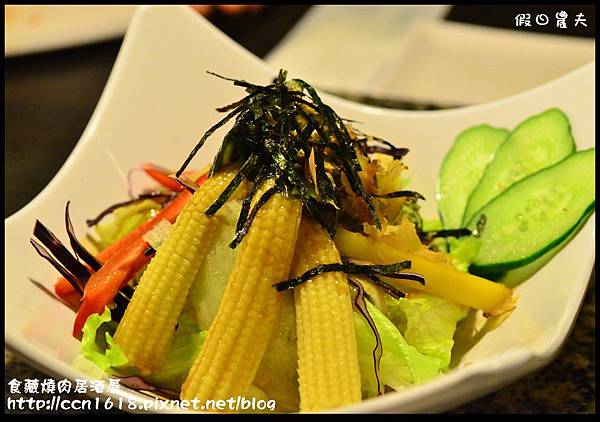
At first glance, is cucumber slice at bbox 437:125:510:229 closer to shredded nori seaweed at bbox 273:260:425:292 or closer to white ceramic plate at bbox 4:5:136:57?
shredded nori seaweed at bbox 273:260:425:292

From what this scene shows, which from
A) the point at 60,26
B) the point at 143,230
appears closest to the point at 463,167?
the point at 143,230

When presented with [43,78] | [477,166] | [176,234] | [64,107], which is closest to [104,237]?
[176,234]

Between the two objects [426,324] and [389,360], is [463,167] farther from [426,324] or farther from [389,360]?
[389,360]

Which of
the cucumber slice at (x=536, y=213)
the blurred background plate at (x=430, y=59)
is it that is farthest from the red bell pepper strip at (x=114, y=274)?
the blurred background plate at (x=430, y=59)

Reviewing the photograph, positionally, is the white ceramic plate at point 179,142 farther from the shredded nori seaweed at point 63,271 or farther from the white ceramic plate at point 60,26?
the white ceramic plate at point 60,26

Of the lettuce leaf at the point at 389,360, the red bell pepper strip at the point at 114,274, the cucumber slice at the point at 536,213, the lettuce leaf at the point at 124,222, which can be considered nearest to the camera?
the lettuce leaf at the point at 389,360
